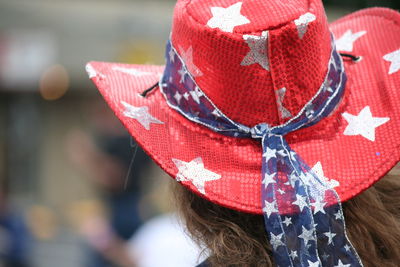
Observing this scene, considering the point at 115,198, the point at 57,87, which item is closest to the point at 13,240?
the point at 115,198

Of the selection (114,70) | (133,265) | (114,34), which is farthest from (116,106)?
(114,34)

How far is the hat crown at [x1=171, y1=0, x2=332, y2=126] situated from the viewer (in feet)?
5.18

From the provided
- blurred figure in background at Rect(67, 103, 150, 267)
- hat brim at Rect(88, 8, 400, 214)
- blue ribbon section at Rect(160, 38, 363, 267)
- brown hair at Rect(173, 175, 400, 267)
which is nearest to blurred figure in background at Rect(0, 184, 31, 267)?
blurred figure in background at Rect(67, 103, 150, 267)

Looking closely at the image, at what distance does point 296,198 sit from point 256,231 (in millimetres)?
151

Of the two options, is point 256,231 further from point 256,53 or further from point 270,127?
point 256,53

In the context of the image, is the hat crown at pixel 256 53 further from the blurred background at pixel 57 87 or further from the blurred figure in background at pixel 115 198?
the blurred background at pixel 57 87

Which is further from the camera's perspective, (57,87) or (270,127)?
(57,87)

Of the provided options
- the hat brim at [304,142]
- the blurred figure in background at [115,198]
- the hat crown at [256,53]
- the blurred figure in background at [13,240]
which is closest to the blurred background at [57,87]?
the blurred figure in background at [13,240]

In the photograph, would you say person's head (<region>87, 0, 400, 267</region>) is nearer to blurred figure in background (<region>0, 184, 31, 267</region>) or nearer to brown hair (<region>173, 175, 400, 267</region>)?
brown hair (<region>173, 175, 400, 267</region>)

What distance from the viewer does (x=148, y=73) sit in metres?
2.08

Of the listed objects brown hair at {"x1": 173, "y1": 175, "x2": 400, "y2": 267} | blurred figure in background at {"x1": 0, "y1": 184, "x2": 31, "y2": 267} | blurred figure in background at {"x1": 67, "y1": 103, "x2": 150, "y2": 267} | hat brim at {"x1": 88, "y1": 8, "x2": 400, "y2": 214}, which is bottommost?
blurred figure in background at {"x1": 0, "y1": 184, "x2": 31, "y2": 267}

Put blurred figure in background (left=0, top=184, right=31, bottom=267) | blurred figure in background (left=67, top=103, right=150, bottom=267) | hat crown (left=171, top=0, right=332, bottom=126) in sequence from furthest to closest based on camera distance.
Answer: blurred figure in background (left=0, top=184, right=31, bottom=267)
blurred figure in background (left=67, top=103, right=150, bottom=267)
hat crown (left=171, top=0, right=332, bottom=126)

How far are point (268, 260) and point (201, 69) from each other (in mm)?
502

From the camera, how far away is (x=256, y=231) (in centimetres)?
168
